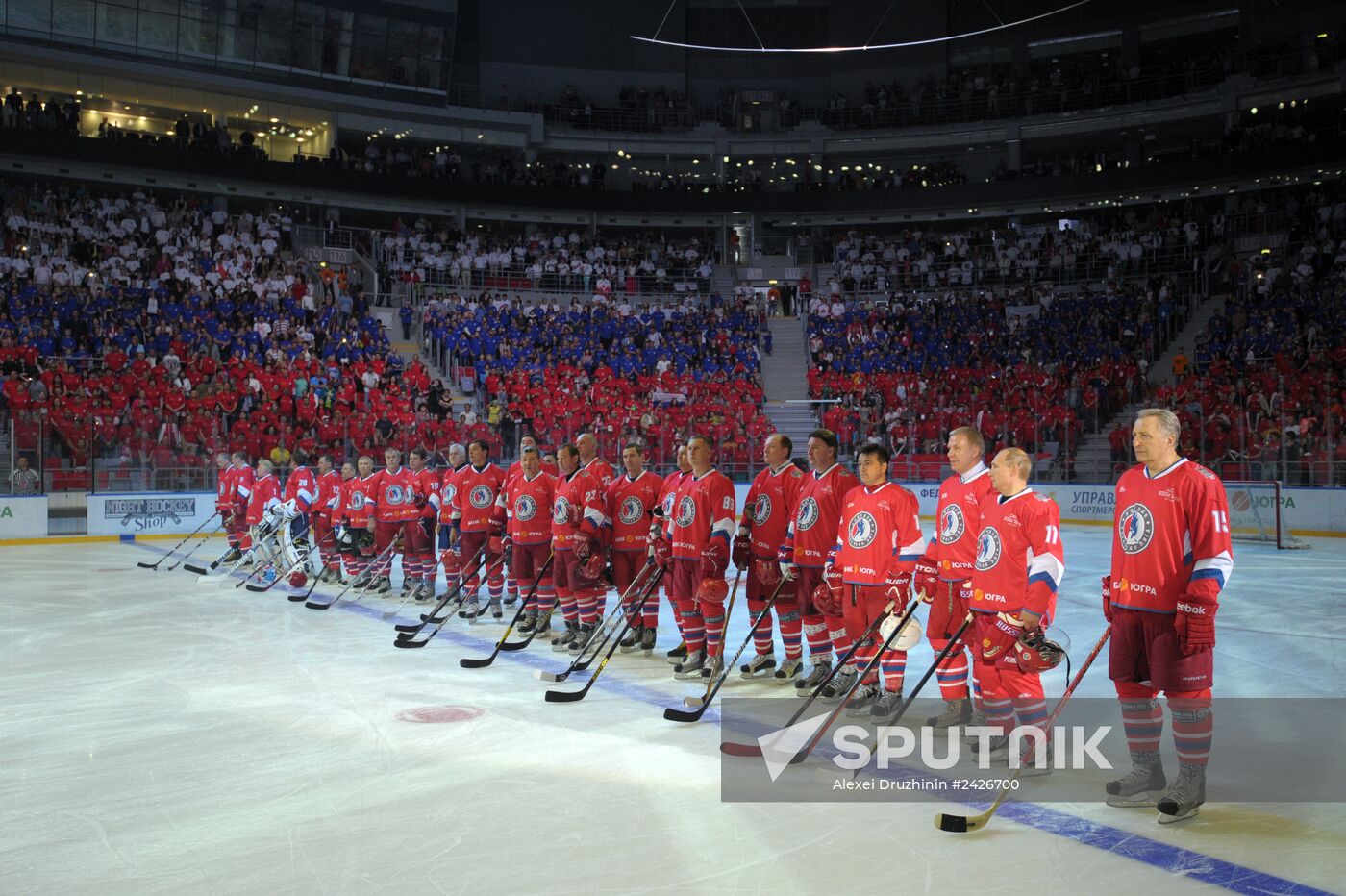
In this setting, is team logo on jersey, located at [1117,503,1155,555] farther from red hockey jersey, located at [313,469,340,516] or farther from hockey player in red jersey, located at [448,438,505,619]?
red hockey jersey, located at [313,469,340,516]

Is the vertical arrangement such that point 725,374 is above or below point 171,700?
above

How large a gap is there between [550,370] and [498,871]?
22.8m

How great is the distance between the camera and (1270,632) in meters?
9.90

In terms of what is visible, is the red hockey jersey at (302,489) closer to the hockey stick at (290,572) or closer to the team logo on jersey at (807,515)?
the hockey stick at (290,572)

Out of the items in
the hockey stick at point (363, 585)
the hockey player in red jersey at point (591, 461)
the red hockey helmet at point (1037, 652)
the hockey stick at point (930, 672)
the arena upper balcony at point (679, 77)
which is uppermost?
the arena upper balcony at point (679, 77)

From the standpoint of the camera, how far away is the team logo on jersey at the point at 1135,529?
501cm

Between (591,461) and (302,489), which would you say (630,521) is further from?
(302,489)

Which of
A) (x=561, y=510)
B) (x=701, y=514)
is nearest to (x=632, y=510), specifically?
(x=561, y=510)

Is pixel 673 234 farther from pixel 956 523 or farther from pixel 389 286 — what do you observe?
pixel 956 523

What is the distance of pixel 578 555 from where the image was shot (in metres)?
9.42

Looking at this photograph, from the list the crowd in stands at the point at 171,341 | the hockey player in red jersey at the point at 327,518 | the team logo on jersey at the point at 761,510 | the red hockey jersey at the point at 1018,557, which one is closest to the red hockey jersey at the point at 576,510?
the team logo on jersey at the point at 761,510

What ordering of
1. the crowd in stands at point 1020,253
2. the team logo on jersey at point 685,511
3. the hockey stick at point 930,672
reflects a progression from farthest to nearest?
the crowd in stands at point 1020,253, the team logo on jersey at point 685,511, the hockey stick at point 930,672

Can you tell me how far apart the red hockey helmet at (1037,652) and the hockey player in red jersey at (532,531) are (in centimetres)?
578

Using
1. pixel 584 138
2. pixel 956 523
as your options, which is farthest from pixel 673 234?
pixel 956 523
